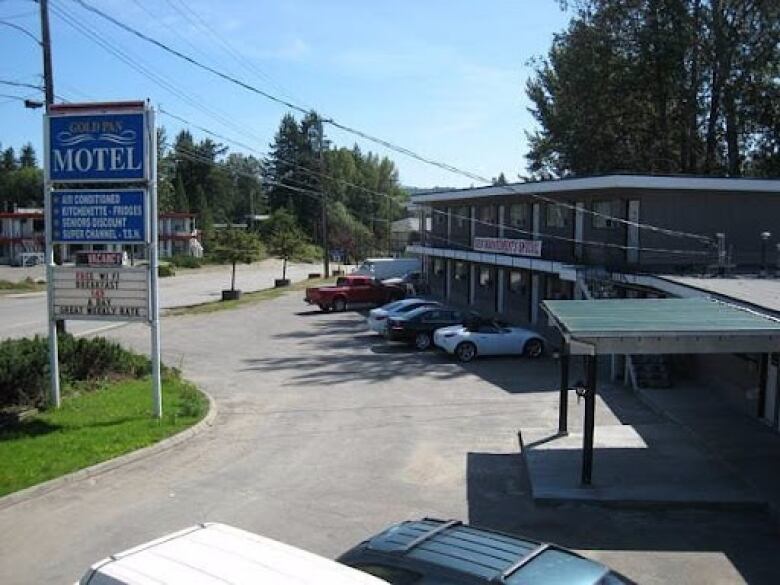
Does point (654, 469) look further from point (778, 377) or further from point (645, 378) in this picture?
point (645, 378)

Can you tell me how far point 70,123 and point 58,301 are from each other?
11.9ft

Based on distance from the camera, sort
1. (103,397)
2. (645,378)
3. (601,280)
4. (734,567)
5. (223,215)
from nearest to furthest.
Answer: (734,567)
(103,397)
(645,378)
(601,280)
(223,215)

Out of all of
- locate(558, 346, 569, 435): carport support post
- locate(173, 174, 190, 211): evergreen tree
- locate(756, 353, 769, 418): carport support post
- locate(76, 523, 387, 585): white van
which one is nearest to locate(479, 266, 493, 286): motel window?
locate(756, 353, 769, 418): carport support post

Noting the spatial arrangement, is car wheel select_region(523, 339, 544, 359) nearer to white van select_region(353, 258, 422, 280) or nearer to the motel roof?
the motel roof

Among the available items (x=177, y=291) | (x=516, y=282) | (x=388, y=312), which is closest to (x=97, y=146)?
(x=388, y=312)

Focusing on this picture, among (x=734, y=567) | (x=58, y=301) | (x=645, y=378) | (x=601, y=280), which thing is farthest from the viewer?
(x=601, y=280)

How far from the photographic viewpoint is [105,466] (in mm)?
13016

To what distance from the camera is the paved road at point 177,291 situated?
3422cm

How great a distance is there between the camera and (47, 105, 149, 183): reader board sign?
16.4 metres

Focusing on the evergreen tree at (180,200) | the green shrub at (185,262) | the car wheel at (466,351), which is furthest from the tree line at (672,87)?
the evergreen tree at (180,200)

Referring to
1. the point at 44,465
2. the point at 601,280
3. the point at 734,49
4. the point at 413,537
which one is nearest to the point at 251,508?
the point at 44,465

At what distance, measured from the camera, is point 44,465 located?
41.6 feet

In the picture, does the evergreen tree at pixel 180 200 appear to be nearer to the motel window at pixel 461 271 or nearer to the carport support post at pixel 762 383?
the motel window at pixel 461 271

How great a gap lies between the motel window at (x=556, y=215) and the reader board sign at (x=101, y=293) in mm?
20828
